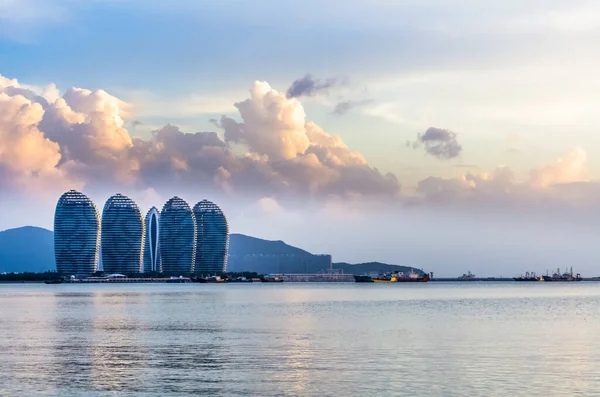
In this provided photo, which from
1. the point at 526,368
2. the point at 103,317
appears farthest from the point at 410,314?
the point at 526,368

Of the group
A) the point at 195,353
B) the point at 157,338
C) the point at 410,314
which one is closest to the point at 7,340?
the point at 157,338

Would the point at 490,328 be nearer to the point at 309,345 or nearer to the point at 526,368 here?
the point at 309,345

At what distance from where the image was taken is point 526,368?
51969 millimetres

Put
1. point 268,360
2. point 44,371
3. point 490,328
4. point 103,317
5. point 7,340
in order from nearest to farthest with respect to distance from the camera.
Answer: point 44,371 → point 268,360 → point 7,340 → point 490,328 → point 103,317

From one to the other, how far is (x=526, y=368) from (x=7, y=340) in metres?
40.6

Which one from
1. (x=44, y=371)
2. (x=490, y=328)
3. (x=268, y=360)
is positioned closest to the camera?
(x=44, y=371)

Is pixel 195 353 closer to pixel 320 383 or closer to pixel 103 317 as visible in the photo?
pixel 320 383

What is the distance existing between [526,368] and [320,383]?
12951 mm

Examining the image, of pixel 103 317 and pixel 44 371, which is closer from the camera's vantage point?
pixel 44 371

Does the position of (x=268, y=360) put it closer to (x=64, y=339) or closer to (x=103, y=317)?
(x=64, y=339)

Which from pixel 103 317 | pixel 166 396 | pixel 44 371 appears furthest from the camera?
pixel 103 317

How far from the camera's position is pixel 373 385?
149 feet

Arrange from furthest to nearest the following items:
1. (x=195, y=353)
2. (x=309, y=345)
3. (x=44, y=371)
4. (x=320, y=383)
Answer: (x=309, y=345), (x=195, y=353), (x=44, y=371), (x=320, y=383)

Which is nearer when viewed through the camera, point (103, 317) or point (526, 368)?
point (526, 368)
